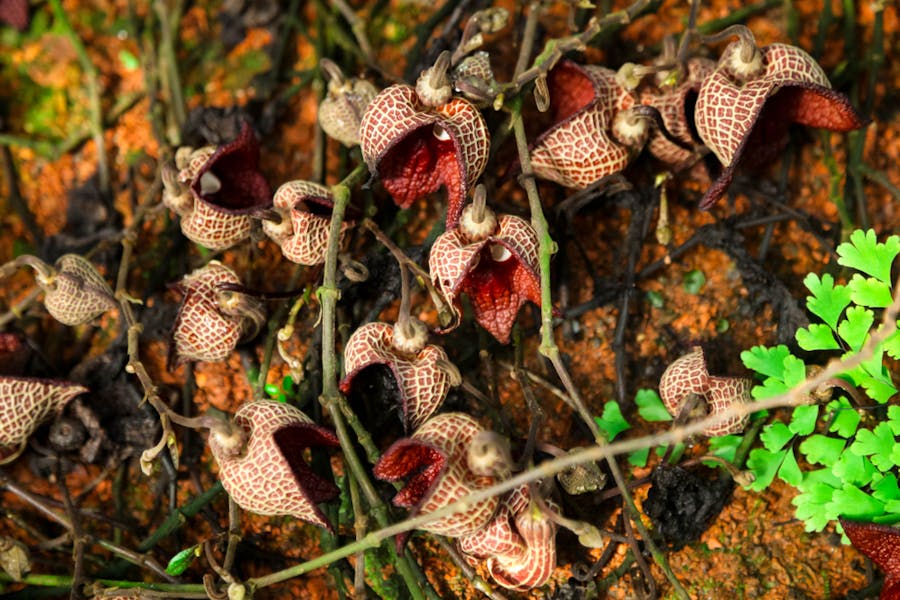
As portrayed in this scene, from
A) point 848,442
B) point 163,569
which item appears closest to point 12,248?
point 163,569

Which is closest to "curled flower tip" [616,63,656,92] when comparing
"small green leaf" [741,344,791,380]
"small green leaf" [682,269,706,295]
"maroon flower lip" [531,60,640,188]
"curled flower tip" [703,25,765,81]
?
"maroon flower lip" [531,60,640,188]

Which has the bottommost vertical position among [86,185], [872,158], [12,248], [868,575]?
[868,575]

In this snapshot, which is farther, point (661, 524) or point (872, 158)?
point (872, 158)

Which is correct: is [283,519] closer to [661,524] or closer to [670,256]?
[661,524]

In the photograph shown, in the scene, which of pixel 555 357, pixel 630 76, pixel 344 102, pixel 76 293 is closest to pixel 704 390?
pixel 555 357

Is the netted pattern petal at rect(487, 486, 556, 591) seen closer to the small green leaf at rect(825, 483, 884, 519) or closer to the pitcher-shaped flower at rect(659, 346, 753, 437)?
the pitcher-shaped flower at rect(659, 346, 753, 437)
